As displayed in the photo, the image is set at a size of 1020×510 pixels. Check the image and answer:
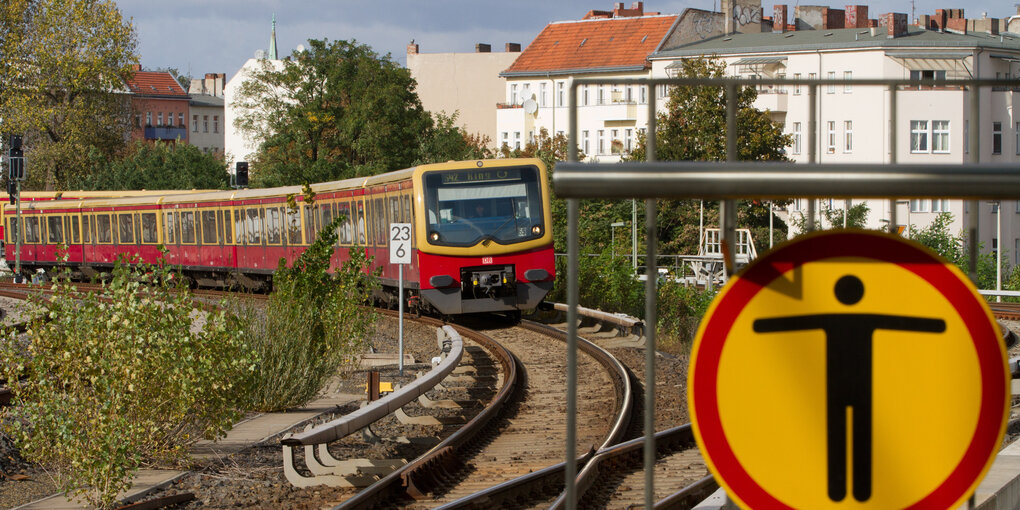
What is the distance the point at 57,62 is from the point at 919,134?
60.3 meters

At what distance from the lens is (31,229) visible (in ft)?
146

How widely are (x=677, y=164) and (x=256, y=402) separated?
11480mm

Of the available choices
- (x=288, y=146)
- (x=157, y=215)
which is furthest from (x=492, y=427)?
(x=288, y=146)

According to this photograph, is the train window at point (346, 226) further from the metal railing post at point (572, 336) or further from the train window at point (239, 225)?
the metal railing post at point (572, 336)

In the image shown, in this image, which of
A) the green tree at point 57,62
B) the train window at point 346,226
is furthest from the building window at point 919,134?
the green tree at point 57,62

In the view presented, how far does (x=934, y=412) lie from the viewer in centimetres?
240

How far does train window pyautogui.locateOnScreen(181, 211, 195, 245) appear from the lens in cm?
3600

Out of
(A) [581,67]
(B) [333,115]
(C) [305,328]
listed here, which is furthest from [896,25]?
(C) [305,328]

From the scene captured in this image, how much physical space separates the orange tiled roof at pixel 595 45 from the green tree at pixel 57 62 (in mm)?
33717

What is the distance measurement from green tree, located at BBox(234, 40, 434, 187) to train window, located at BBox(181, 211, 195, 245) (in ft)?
107

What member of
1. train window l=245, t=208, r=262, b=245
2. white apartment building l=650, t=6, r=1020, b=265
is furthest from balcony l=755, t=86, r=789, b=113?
train window l=245, t=208, r=262, b=245

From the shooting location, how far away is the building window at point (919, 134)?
3.18 metres

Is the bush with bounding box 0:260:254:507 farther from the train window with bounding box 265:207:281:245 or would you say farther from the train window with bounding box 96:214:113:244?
the train window with bounding box 96:214:113:244

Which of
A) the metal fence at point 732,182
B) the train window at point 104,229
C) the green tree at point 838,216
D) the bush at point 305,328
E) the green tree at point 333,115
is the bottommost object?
the bush at point 305,328
